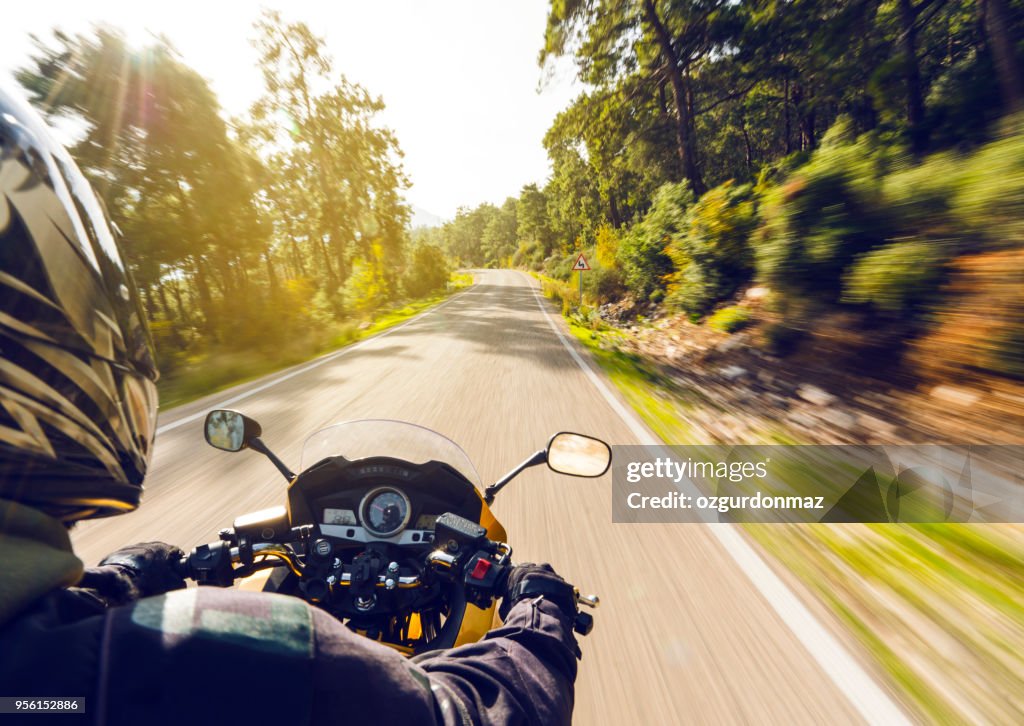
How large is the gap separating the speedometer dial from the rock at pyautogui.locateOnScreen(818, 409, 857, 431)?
204 inches

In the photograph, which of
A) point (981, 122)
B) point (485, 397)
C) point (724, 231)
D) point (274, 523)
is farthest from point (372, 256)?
point (274, 523)

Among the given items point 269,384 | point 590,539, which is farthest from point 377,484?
point 269,384

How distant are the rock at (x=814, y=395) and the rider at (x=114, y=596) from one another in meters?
5.66

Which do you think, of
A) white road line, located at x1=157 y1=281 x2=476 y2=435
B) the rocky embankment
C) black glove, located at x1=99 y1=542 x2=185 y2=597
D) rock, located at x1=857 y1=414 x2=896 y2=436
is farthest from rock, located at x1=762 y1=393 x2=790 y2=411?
white road line, located at x1=157 y1=281 x2=476 y2=435

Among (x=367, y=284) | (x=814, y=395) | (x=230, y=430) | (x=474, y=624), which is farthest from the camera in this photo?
(x=367, y=284)

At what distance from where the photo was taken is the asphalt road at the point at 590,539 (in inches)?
73.2

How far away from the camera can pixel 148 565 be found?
1423 mm

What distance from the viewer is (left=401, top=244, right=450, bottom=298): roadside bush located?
3369 cm

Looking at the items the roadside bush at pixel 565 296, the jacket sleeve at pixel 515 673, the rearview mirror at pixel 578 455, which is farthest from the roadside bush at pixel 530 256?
the jacket sleeve at pixel 515 673

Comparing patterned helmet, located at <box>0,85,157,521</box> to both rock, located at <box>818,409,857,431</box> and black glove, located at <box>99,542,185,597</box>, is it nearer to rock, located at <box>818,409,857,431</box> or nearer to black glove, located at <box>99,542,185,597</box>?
black glove, located at <box>99,542,185,597</box>

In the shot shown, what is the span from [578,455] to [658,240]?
1403 centimetres

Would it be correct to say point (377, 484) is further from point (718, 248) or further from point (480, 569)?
point (718, 248)

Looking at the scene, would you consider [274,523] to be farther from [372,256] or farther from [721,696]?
[372,256]

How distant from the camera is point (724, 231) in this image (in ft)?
35.2
